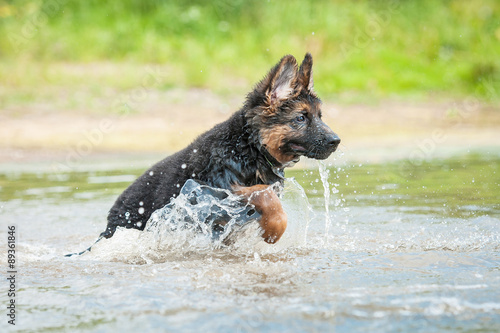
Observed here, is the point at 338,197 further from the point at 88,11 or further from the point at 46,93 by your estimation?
the point at 88,11

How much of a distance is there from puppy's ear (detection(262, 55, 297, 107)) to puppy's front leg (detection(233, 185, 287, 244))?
837 mm

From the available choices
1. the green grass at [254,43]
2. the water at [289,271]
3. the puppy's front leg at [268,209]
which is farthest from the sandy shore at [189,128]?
the puppy's front leg at [268,209]

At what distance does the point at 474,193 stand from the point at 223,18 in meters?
13.1

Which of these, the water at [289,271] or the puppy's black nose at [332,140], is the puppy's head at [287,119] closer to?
the puppy's black nose at [332,140]

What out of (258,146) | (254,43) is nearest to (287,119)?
(258,146)

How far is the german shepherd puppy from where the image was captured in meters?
5.98

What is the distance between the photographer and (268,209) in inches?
223

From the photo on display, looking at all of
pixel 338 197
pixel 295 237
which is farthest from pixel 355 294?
pixel 338 197

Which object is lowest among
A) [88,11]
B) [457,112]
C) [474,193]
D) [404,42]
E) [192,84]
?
[474,193]

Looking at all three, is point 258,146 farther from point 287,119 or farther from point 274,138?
point 287,119

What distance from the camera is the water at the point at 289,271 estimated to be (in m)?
4.12

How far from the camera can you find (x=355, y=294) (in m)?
4.54

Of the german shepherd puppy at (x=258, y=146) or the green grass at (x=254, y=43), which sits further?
the green grass at (x=254, y=43)

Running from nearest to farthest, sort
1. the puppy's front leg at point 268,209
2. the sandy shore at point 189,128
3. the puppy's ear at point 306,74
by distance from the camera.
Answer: the puppy's front leg at point 268,209 < the puppy's ear at point 306,74 < the sandy shore at point 189,128
